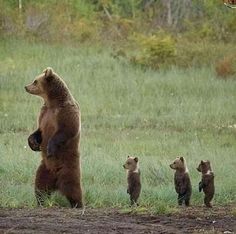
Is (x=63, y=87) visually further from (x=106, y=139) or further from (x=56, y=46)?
(x=56, y=46)

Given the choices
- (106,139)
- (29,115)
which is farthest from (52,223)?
(29,115)

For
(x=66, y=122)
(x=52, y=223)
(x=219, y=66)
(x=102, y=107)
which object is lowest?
(x=52, y=223)

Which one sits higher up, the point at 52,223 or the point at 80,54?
the point at 80,54

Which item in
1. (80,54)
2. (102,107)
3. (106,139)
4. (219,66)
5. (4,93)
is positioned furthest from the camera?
(80,54)

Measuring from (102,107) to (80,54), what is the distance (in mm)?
7070

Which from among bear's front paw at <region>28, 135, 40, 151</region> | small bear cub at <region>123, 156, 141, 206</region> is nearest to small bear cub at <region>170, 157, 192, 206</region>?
small bear cub at <region>123, 156, 141, 206</region>

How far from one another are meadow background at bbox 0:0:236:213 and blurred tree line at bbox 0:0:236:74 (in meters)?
0.05

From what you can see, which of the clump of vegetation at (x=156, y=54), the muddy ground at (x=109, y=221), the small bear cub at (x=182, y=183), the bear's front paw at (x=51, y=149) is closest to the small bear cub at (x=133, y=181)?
the small bear cub at (x=182, y=183)

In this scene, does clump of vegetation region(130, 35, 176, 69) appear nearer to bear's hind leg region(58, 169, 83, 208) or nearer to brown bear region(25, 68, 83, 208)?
brown bear region(25, 68, 83, 208)

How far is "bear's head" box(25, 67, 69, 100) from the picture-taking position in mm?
8250

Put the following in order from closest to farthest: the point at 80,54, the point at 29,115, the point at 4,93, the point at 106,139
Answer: the point at 106,139 < the point at 29,115 < the point at 4,93 < the point at 80,54

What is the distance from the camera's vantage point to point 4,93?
67.7 feet

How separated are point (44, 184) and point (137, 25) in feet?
85.7

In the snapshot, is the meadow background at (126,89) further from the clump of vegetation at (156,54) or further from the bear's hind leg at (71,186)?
the bear's hind leg at (71,186)
